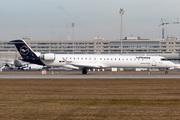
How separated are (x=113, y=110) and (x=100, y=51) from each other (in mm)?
139392

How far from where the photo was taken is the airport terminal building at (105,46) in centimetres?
14812

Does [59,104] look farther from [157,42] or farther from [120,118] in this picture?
[157,42]

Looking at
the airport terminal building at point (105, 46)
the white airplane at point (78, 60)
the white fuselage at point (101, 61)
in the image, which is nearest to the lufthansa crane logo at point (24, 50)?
the white airplane at point (78, 60)

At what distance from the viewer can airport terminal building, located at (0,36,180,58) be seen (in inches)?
5832

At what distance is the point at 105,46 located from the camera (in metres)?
151

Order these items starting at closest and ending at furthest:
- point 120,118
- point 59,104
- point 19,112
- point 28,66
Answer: point 120,118 → point 19,112 → point 59,104 → point 28,66

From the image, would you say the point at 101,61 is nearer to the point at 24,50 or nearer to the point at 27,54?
the point at 27,54

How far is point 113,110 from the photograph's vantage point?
1231 centimetres

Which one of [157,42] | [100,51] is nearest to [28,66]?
[100,51]

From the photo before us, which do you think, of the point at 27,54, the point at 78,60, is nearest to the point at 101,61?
the point at 78,60

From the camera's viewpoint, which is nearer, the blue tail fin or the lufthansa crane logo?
the blue tail fin

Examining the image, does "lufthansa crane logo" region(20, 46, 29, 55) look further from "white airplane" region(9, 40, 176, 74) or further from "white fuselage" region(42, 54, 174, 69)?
"white fuselage" region(42, 54, 174, 69)

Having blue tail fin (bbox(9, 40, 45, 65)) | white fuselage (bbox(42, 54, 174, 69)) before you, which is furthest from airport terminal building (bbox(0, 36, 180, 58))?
white fuselage (bbox(42, 54, 174, 69))

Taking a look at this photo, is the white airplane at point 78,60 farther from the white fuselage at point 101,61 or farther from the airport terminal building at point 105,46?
the airport terminal building at point 105,46
